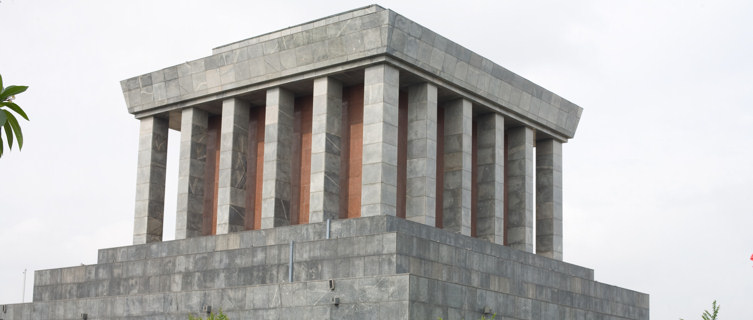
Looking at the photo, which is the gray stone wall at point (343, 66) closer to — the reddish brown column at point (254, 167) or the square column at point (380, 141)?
the square column at point (380, 141)

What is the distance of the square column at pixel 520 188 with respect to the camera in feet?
124

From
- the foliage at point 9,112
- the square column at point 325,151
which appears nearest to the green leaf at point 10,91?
the foliage at point 9,112

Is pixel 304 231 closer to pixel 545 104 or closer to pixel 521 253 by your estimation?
pixel 521 253

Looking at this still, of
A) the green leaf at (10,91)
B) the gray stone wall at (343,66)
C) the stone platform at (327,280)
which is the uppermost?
→ the gray stone wall at (343,66)

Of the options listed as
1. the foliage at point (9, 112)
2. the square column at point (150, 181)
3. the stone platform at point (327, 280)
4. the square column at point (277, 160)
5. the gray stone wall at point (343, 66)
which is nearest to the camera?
the foliage at point (9, 112)

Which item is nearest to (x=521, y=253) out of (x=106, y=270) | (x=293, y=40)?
(x=293, y=40)

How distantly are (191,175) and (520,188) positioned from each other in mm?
11741

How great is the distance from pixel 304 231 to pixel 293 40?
6492 mm

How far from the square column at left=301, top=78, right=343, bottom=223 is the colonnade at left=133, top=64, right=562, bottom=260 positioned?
4cm

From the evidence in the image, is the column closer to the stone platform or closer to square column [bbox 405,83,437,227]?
the stone platform

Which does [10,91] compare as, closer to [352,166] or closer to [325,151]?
[325,151]

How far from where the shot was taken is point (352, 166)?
3303 centimetres

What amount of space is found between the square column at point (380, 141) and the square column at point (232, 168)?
5.42m

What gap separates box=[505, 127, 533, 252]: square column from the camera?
124 feet
